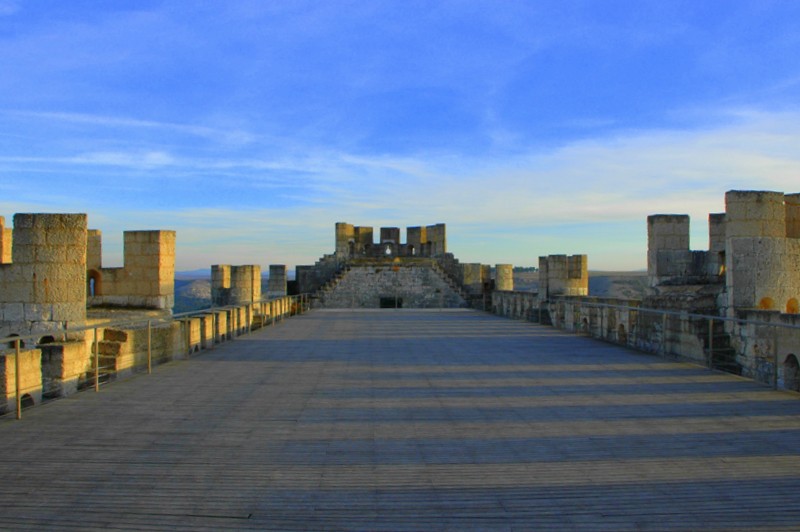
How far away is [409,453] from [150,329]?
6731 millimetres

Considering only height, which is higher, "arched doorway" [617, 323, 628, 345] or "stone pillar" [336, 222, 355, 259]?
"stone pillar" [336, 222, 355, 259]

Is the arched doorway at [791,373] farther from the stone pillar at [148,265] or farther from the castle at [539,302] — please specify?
the stone pillar at [148,265]

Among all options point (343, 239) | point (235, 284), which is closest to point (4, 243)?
point (235, 284)

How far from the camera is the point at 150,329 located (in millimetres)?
10773

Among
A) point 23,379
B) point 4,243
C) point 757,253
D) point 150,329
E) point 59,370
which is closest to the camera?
point 23,379

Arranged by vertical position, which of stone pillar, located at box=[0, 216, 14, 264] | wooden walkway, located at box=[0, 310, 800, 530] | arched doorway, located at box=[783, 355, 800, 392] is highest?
stone pillar, located at box=[0, 216, 14, 264]

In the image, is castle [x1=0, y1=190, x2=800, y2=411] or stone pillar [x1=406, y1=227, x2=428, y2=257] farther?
stone pillar [x1=406, y1=227, x2=428, y2=257]

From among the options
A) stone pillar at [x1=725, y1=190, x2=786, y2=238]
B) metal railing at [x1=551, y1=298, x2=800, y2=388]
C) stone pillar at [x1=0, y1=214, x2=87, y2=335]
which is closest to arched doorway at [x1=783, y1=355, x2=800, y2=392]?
metal railing at [x1=551, y1=298, x2=800, y2=388]

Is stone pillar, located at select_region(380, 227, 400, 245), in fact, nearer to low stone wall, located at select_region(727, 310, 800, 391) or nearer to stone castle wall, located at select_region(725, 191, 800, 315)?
stone castle wall, located at select_region(725, 191, 800, 315)

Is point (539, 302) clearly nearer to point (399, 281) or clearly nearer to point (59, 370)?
point (399, 281)

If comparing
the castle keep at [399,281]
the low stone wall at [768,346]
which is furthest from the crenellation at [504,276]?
the low stone wall at [768,346]

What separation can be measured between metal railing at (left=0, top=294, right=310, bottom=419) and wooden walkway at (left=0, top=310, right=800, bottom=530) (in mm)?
398

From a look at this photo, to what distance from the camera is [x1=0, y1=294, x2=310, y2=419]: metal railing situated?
7187mm

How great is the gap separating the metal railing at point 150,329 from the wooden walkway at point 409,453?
15.7 inches
